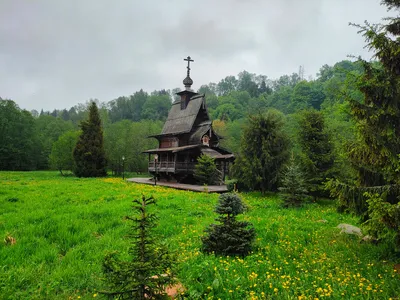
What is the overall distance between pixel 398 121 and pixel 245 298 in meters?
5.36

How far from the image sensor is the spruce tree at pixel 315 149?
49.4ft

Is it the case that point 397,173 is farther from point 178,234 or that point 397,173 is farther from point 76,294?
point 76,294

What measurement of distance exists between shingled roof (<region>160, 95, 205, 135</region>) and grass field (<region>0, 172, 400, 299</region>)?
20.8 m

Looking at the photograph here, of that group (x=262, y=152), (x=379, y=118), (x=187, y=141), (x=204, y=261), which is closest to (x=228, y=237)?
(x=204, y=261)

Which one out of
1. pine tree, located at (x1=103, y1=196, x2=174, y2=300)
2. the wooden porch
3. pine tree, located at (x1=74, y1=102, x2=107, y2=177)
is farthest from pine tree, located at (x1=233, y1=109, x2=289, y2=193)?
pine tree, located at (x1=74, y1=102, x2=107, y2=177)

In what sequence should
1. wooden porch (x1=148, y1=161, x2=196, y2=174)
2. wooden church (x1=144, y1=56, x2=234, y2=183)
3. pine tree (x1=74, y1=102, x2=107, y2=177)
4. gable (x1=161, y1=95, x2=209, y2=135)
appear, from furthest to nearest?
1. pine tree (x1=74, y1=102, x2=107, y2=177)
2. gable (x1=161, y1=95, x2=209, y2=135)
3. wooden church (x1=144, y1=56, x2=234, y2=183)
4. wooden porch (x1=148, y1=161, x2=196, y2=174)

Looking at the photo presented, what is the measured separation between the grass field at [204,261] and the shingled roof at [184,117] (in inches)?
818

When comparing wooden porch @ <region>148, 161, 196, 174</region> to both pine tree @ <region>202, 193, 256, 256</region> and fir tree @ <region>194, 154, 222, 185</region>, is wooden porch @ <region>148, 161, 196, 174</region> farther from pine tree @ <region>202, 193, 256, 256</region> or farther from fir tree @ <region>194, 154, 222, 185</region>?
pine tree @ <region>202, 193, 256, 256</region>

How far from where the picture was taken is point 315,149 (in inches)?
616

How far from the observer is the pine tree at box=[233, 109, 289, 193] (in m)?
17.8

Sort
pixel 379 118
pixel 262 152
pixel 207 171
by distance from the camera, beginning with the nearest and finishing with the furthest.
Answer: pixel 379 118, pixel 262 152, pixel 207 171

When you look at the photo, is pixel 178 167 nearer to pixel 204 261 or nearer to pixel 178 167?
pixel 178 167

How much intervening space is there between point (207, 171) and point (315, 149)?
11082 mm

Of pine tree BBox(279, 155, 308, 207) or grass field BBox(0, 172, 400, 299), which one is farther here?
pine tree BBox(279, 155, 308, 207)
